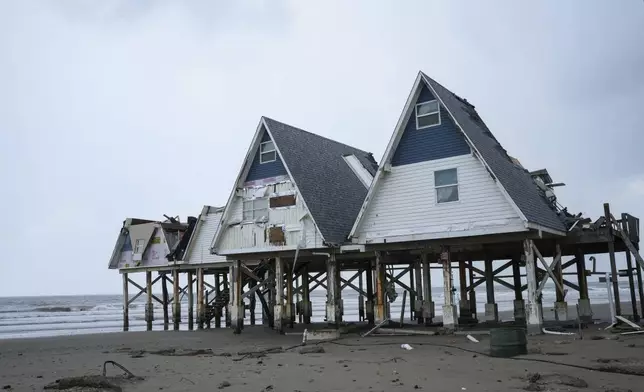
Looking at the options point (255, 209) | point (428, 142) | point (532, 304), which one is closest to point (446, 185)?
point (428, 142)

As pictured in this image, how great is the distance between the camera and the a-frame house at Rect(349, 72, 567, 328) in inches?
742

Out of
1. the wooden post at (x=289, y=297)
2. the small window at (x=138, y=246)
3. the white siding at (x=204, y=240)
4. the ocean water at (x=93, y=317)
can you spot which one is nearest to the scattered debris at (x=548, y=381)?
the wooden post at (x=289, y=297)

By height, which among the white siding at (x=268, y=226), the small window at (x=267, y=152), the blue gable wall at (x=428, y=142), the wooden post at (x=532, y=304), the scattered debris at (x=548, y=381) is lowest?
the scattered debris at (x=548, y=381)

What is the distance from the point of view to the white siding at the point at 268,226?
77.5 ft

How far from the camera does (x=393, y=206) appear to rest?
20828 mm

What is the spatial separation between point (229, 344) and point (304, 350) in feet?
19.7

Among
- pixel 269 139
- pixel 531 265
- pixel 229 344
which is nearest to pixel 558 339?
pixel 531 265

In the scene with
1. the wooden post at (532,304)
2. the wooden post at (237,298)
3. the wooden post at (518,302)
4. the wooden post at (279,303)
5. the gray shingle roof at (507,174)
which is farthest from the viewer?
the wooden post at (237,298)

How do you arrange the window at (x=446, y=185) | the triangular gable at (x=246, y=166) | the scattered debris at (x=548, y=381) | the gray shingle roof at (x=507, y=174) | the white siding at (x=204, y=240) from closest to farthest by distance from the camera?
the scattered debris at (x=548, y=381) < the gray shingle roof at (x=507, y=174) < the window at (x=446, y=185) < the triangular gable at (x=246, y=166) < the white siding at (x=204, y=240)

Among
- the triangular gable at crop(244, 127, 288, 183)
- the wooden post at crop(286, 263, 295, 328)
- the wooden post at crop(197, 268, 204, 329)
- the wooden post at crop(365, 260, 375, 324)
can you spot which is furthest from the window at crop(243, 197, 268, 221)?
the wooden post at crop(197, 268, 204, 329)

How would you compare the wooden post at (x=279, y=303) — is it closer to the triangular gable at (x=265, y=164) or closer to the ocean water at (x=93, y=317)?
the triangular gable at (x=265, y=164)

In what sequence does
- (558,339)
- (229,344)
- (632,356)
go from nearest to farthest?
(632,356), (558,339), (229,344)

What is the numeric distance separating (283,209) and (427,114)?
741 centimetres

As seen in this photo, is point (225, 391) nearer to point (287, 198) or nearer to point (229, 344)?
point (229, 344)
